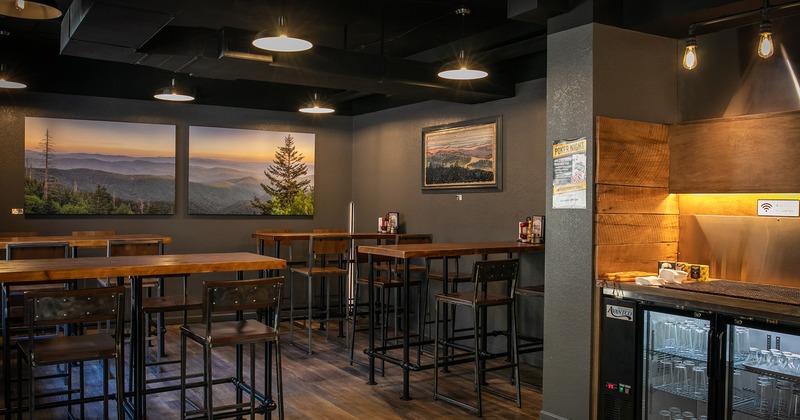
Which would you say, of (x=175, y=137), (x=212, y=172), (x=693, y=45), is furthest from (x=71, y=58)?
(x=693, y=45)

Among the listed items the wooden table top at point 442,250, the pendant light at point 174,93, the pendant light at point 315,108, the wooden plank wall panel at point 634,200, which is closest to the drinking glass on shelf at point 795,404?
the wooden plank wall panel at point 634,200

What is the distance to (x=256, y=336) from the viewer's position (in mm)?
3457

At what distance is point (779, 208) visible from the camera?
3.71 m

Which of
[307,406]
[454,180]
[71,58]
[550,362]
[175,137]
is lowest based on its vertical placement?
[307,406]

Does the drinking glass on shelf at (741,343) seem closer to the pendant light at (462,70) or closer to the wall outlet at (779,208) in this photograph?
the wall outlet at (779,208)

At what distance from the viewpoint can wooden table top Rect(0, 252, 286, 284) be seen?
130 inches

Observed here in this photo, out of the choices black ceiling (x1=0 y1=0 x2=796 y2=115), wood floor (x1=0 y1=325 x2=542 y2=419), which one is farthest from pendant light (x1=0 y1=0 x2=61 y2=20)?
wood floor (x1=0 y1=325 x2=542 y2=419)

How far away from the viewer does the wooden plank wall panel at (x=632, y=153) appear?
3.90 metres

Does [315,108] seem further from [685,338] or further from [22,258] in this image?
[685,338]

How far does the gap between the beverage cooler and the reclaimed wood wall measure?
0.38 metres

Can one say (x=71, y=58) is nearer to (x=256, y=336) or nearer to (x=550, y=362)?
(x=256, y=336)

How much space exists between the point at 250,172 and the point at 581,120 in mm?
5152

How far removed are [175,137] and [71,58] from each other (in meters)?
1.35

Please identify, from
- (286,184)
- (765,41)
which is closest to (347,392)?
(765,41)
